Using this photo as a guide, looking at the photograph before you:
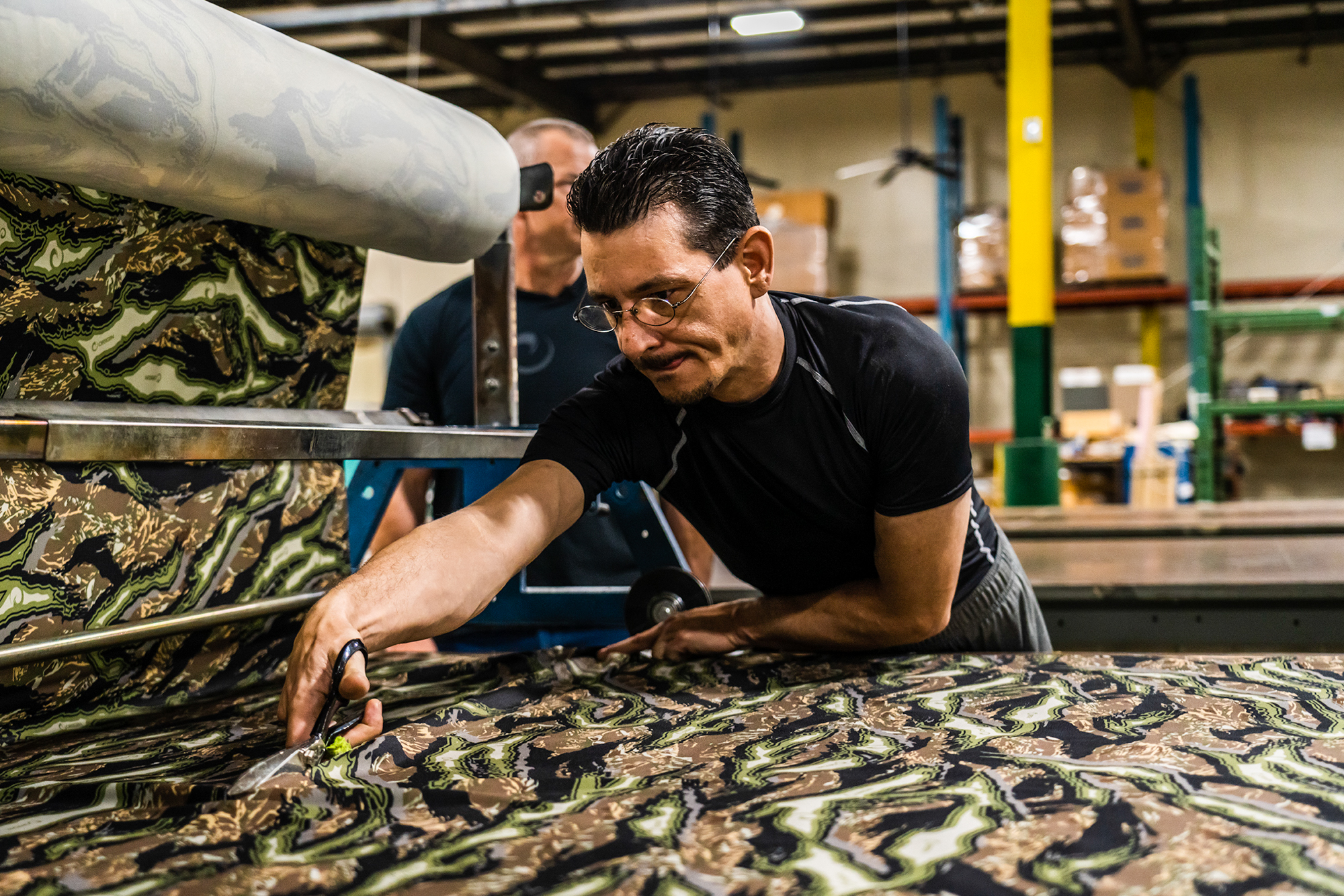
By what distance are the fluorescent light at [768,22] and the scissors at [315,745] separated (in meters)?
8.32

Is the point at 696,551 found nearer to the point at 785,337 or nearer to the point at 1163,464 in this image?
the point at 785,337

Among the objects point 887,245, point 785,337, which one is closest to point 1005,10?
point 887,245

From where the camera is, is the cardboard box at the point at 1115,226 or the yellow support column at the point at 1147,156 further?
the yellow support column at the point at 1147,156

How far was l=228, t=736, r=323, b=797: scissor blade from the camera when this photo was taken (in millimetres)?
993

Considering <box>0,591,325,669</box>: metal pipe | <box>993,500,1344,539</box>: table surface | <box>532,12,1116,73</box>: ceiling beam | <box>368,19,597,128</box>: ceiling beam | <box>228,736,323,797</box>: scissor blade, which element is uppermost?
<box>532,12,1116,73</box>: ceiling beam

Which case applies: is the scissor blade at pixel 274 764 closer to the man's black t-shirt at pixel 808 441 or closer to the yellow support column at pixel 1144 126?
the man's black t-shirt at pixel 808 441

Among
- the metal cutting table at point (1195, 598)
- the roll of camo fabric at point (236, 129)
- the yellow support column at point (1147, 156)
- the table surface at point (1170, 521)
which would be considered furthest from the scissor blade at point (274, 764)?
the yellow support column at point (1147, 156)

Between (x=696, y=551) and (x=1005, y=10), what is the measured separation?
808cm

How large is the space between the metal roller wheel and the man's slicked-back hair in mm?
603

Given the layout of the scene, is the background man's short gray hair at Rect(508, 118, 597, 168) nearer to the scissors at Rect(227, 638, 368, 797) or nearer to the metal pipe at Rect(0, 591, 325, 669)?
the metal pipe at Rect(0, 591, 325, 669)

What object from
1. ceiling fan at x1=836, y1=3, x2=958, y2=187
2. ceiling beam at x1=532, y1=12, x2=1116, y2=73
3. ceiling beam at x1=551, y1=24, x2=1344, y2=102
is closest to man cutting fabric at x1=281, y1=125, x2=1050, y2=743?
ceiling fan at x1=836, y1=3, x2=958, y2=187

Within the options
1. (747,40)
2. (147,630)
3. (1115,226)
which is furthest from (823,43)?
(147,630)

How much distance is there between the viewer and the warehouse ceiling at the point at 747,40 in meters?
8.78

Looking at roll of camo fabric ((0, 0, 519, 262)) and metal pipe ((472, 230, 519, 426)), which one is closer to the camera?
roll of camo fabric ((0, 0, 519, 262))
